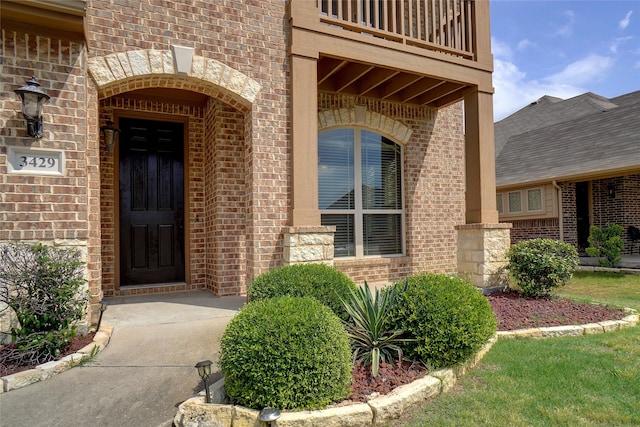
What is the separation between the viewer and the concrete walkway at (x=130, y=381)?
7.44 ft

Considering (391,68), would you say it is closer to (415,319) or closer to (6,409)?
(415,319)

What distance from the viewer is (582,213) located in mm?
11703

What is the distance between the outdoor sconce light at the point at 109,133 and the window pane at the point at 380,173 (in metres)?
3.95

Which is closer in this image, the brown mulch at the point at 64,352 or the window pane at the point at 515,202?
the brown mulch at the point at 64,352

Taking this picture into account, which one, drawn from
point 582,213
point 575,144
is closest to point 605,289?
point 582,213

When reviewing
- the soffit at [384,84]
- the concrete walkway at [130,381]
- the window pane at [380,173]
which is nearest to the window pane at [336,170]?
the window pane at [380,173]

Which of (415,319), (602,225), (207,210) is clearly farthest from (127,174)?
(602,225)

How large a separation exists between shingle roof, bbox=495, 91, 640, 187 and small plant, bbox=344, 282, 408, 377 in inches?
361

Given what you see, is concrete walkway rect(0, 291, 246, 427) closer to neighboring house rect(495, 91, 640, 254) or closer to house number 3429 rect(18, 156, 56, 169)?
house number 3429 rect(18, 156, 56, 169)

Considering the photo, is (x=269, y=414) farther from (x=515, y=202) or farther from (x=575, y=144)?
(x=575, y=144)

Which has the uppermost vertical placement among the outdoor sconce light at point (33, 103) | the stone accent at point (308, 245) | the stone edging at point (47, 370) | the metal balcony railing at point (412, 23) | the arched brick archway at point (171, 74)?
the metal balcony railing at point (412, 23)

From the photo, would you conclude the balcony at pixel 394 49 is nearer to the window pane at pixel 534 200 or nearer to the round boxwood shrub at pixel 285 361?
the round boxwood shrub at pixel 285 361

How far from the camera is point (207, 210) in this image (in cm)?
580

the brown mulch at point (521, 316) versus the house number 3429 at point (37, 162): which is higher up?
the house number 3429 at point (37, 162)
